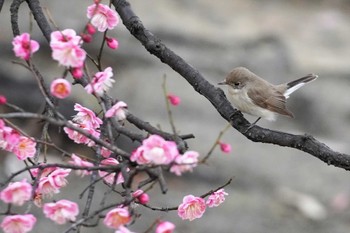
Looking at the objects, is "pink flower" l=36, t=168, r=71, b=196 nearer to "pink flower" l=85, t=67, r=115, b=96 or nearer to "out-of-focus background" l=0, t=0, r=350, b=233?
"pink flower" l=85, t=67, r=115, b=96

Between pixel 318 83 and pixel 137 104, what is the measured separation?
251 centimetres

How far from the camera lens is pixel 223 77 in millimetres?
9305

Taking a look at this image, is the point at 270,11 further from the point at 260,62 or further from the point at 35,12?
the point at 35,12

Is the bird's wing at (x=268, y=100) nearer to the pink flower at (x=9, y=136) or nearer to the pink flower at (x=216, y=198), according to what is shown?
the pink flower at (x=216, y=198)

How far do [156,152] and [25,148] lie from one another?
0.62 m

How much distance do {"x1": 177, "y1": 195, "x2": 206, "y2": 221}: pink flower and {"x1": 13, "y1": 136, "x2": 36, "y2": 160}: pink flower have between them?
587 millimetres

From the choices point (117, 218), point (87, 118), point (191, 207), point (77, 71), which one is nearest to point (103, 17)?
point (87, 118)

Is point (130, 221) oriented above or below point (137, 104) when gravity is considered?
below

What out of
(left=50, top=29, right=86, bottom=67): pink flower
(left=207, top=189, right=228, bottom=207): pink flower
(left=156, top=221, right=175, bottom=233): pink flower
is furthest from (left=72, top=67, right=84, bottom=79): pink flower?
(left=207, top=189, right=228, bottom=207): pink flower

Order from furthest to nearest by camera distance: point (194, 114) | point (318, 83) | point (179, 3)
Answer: point (179, 3), point (318, 83), point (194, 114)

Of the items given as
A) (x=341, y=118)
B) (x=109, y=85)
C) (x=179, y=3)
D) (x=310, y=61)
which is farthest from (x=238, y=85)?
(x=179, y=3)

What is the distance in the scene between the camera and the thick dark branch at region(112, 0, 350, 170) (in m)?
2.81

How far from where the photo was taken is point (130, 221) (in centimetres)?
222

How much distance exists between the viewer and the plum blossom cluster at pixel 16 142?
2396 mm
